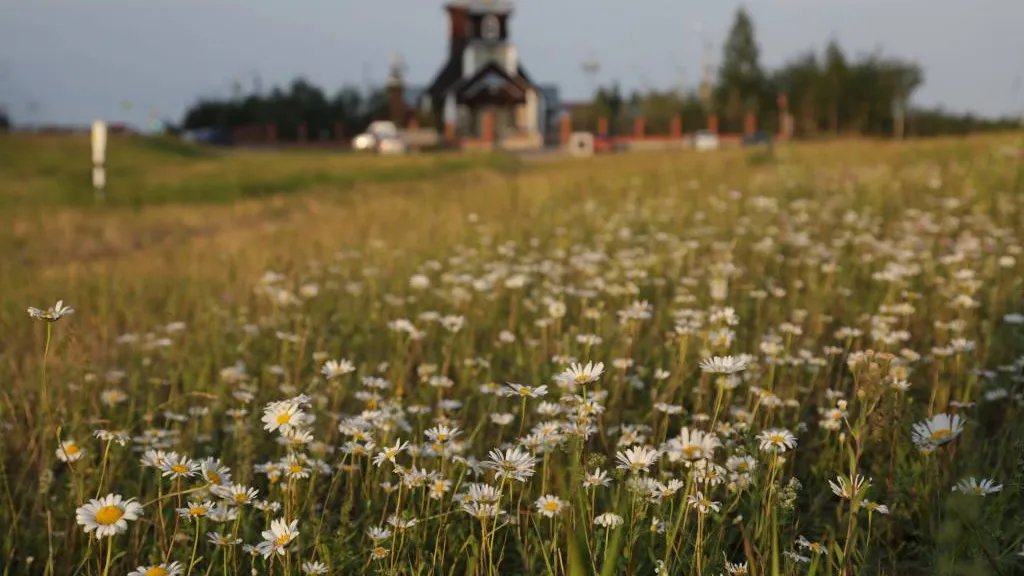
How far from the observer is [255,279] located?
533 centimetres

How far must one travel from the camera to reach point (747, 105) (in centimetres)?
4097

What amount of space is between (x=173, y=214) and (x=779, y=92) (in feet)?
110

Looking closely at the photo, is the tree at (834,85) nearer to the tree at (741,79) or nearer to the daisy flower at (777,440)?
the tree at (741,79)

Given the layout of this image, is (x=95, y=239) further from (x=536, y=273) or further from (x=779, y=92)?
(x=779, y=92)

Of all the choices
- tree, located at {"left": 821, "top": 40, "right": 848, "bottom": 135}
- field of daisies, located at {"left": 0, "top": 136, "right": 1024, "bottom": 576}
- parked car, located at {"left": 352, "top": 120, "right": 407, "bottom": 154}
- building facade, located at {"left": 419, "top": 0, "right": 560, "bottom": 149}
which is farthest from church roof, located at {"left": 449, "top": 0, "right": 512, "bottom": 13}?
field of daisies, located at {"left": 0, "top": 136, "right": 1024, "bottom": 576}

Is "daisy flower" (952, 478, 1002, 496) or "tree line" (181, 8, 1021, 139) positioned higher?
"tree line" (181, 8, 1021, 139)

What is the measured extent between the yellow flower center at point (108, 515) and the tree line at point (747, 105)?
17.1 m

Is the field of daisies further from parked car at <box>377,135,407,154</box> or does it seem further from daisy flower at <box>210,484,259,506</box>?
parked car at <box>377,135,407,154</box>

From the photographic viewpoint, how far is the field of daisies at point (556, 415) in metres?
1.70

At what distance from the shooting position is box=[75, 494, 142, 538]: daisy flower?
4.41 ft

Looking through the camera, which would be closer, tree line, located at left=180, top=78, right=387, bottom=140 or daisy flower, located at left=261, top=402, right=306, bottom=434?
daisy flower, located at left=261, top=402, right=306, bottom=434

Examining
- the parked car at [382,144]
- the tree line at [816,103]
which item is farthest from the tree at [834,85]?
the parked car at [382,144]

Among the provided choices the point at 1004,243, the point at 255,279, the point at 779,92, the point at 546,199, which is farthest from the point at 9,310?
the point at 779,92

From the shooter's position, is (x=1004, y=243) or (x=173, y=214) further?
(x=173, y=214)
